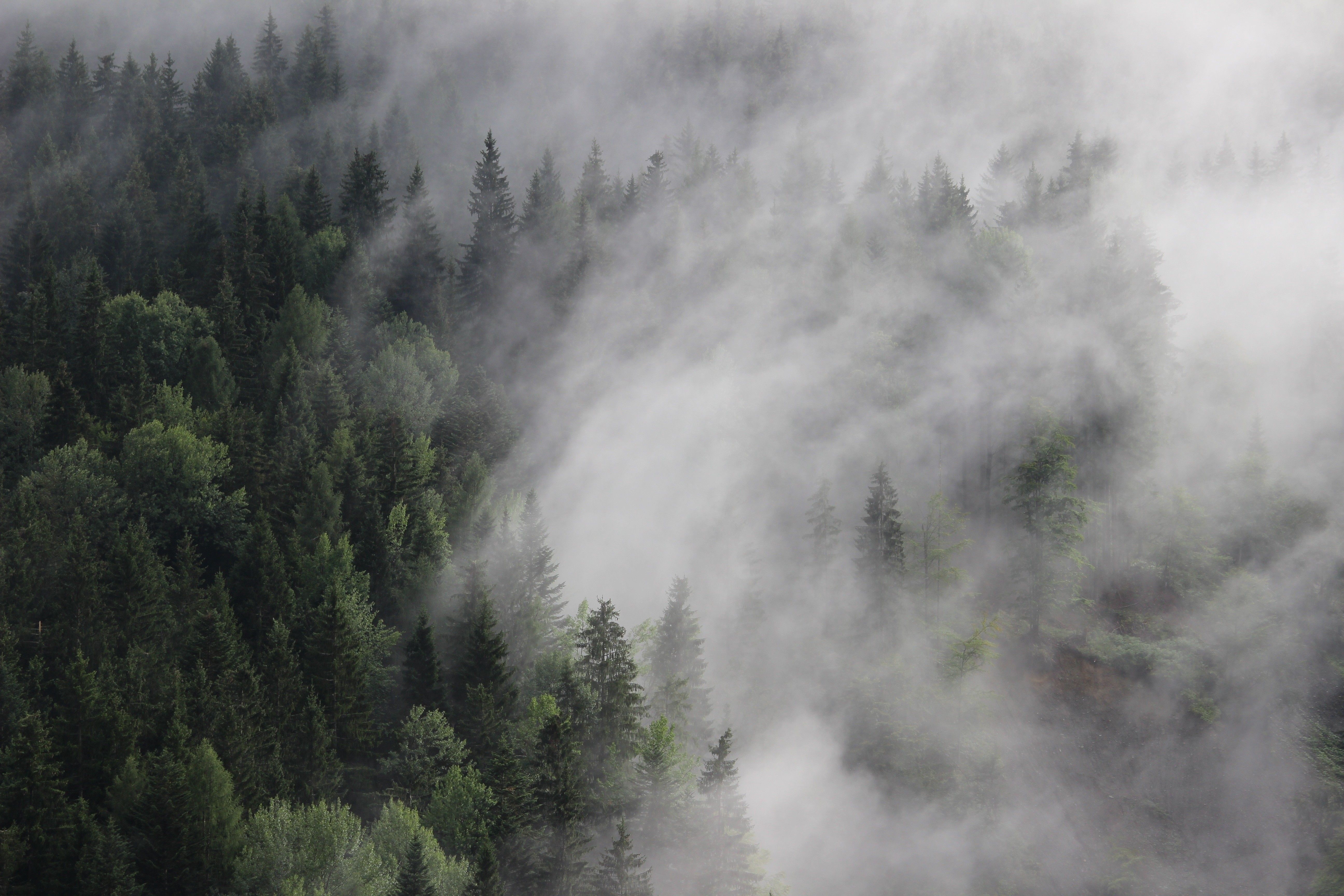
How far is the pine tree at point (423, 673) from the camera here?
52.3m

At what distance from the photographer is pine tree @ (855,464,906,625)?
65.9m

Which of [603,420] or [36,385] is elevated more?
[603,420]

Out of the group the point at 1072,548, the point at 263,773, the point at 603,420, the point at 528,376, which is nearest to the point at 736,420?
the point at 603,420

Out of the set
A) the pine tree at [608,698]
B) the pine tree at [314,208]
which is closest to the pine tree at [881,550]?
the pine tree at [608,698]

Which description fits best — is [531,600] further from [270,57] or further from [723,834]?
[270,57]

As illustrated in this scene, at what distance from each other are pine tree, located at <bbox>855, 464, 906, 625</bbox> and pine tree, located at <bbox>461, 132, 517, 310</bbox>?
51841 mm

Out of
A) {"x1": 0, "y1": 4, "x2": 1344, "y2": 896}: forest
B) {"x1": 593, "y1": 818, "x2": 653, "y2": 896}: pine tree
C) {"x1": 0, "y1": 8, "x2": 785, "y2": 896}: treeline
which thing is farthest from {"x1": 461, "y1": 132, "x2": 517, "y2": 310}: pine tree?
{"x1": 593, "y1": 818, "x2": 653, "y2": 896}: pine tree

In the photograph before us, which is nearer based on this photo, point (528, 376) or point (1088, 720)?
point (1088, 720)

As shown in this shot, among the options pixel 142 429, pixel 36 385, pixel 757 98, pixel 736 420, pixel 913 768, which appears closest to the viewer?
pixel 913 768

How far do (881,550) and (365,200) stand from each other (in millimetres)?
74136

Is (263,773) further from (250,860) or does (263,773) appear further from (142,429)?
(142,429)

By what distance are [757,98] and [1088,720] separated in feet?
441

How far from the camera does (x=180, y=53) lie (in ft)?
652

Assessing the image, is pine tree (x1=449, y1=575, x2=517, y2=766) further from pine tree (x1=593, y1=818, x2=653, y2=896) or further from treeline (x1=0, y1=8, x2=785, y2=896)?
pine tree (x1=593, y1=818, x2=653, y2=896)
